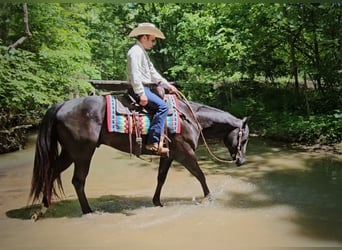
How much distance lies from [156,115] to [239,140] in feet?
2.27

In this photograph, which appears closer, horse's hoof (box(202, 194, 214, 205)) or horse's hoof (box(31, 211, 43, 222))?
horse's hoof (box(31, 211, 43, 222))

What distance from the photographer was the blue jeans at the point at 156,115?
99.7 inches

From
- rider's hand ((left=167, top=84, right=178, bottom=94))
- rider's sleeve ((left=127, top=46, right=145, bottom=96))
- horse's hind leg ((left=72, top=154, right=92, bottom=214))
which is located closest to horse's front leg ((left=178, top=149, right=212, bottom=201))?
rider's hand ((left=167, top=84, right=178, bottom=94))

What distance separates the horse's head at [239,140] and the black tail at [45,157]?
48.0 inches

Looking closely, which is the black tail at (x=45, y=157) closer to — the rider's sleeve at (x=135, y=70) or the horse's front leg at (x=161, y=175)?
the rider's sleeve at (x=135, y=70)

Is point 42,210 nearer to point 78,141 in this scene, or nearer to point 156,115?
point 78,141

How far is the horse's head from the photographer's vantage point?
113 inches

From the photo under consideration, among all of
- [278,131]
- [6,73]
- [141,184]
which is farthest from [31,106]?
[278,131]

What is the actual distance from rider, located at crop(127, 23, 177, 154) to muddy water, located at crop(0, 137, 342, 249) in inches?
20.2

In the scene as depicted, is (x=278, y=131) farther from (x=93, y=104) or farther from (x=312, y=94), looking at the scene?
(x=93, y=104)

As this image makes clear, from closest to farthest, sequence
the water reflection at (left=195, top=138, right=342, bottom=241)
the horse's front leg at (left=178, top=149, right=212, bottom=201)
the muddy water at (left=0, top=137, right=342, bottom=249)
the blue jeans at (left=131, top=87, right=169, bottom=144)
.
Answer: the muddy water at (left=0, top=137, right=342, bottom=249) → the water reflection at (left=195, top=138, right=342, bottom=241) → the blue jeans at (left=131, top=87, right=169, bottom=144) → the horse's front leg at (left=178, top=149, right=212, bottom=201)

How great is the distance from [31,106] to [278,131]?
2.52 metres

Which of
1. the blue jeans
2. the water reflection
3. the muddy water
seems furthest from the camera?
the blue jeans

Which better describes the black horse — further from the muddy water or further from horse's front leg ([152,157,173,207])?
the muddy water
